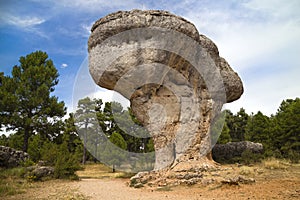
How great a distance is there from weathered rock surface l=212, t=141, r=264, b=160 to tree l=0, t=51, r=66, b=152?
1188 cm

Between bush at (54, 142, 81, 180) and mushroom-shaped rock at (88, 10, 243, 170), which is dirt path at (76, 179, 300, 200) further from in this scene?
bush at (54, 142, 81, 180)

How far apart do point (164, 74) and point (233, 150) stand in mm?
7288

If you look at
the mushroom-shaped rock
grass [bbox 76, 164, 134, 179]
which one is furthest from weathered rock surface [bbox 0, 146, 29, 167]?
the mushroom-shaped rock

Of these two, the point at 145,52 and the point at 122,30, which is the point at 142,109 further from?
the point at 122,30

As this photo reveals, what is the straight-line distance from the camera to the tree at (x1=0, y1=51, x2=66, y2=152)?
58.5 feet

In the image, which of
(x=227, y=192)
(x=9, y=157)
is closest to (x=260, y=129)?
(x=227, y=192)

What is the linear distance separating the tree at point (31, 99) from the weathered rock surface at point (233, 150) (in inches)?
468

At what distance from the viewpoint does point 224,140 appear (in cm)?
2438

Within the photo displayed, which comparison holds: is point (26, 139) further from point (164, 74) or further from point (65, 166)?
point (164, 74)

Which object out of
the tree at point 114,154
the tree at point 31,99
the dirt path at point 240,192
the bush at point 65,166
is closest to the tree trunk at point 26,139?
the tree at point 31,99

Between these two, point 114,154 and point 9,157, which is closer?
point 9,157

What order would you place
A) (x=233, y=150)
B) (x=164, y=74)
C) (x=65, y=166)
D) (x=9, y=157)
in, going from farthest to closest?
1. (x=233, y=150)
2. (x=9, y=157)
3. (x=65, y=166)
4. (x=164, y=74)

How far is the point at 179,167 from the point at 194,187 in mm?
1656

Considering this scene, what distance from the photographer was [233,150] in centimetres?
1545
